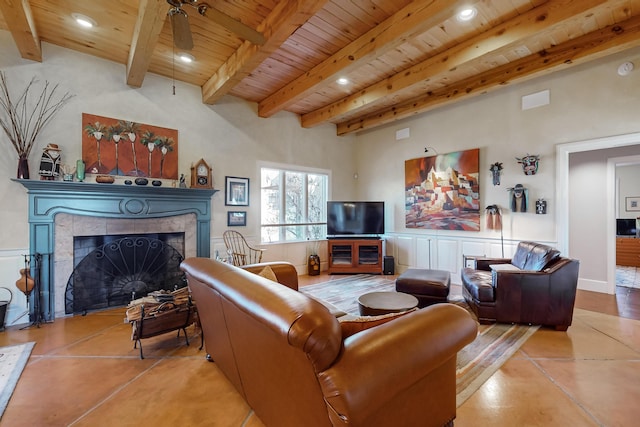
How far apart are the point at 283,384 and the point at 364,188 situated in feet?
18.7

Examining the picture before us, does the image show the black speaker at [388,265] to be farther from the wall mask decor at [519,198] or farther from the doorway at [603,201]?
the doorway at [603,201]

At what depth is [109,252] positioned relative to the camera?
3.79m

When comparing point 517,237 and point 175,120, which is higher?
point 175,120

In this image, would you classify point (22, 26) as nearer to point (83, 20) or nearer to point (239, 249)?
point (83, 20)

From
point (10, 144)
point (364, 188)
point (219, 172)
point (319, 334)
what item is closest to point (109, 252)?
point (10, 144)

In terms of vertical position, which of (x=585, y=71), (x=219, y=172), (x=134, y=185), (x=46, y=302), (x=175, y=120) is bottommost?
(x=46, y=302)

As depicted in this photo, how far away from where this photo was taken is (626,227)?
6.60 metres

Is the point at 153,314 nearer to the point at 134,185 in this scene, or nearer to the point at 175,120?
the point at 134,185

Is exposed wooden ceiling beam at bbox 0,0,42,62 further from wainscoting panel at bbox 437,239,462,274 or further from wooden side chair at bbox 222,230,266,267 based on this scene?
wainscoting panel at bbox 437,239,462,274

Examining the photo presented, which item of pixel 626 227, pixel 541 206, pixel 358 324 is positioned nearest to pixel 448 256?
pixel 541 206

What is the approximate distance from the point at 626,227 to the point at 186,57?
9558 millimetres

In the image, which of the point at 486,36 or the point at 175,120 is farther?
the point at 175,120

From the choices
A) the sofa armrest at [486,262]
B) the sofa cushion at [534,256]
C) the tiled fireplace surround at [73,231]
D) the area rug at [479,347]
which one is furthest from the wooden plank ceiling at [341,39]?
the area rug at [479,347]

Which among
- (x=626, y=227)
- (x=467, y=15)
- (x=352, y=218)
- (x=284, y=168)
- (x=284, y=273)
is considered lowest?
(x=284, y=273)
